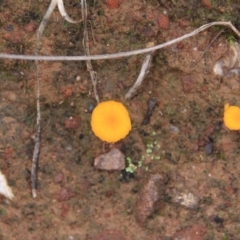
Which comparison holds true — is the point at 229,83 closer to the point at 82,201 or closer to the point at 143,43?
the point at 143,43

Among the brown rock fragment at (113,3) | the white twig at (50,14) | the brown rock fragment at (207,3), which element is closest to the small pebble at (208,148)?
the brown rock fragment at (207,3)

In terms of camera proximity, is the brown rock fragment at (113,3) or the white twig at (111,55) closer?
the white twig at (111,55)

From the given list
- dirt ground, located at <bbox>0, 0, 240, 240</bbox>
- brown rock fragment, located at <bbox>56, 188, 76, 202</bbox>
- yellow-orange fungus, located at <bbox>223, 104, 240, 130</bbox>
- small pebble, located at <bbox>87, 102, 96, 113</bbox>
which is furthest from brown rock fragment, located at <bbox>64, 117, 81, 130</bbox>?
yellow-orange fungus, located at <bbox>223, 104, 240, 130</bbox>

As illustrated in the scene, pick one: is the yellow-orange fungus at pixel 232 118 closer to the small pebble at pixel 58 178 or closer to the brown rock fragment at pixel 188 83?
the brown rock fragment at pixel 188 83

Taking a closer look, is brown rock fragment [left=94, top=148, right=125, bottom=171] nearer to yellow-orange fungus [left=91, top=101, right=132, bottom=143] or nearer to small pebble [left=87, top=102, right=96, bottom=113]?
yellow-orange fungus [left=91, top=101, right=132, bottom=143]

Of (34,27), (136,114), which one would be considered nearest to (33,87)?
(34,27)
